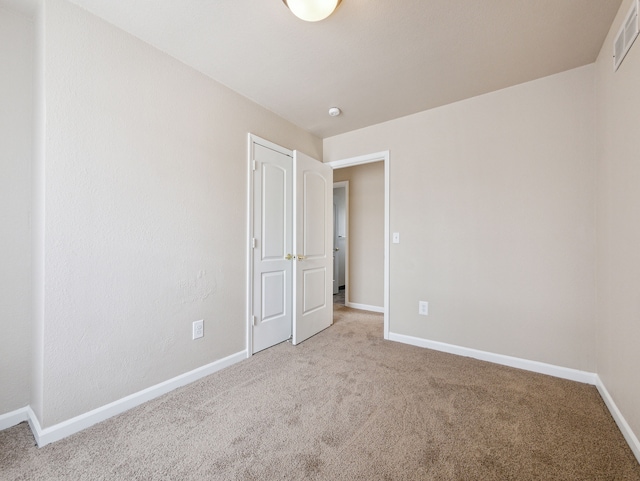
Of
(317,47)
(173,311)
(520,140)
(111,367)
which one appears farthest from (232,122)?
(520,140)

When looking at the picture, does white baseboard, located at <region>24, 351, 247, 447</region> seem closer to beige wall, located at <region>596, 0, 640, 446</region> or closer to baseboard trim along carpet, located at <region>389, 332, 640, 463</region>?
baseboard trim along carpet, located at <region>389, 332, 640, 463</region>

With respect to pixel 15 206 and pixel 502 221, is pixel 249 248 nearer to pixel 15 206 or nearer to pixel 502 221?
pixel 15 206

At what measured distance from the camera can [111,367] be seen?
5.49 ft

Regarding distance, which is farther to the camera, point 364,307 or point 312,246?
point 364,307

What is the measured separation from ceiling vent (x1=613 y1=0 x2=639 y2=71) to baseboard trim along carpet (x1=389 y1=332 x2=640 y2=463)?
6.69 feet

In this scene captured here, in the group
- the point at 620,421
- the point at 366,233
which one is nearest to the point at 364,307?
A: the point at 366,233

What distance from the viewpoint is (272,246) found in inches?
108

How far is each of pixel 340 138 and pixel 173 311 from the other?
2677 mm

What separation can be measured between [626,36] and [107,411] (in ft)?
12.0

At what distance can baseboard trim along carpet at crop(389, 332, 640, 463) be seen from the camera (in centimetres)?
146

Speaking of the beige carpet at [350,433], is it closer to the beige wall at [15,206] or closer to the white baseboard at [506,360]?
the white baseboard at [506,360]

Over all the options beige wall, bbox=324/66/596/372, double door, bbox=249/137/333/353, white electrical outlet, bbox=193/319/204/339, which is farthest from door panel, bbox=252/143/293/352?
beige wall, bbox=324/66/596/372

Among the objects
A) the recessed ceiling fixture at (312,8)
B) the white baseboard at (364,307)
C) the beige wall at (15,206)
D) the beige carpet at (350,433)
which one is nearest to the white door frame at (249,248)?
the beige carpet at (350,433)

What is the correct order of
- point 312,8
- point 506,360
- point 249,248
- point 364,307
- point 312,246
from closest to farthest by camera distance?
1. point 312,8
2. point 506,360
3. point 249,248
4. point 312,246
5. point 364,307
